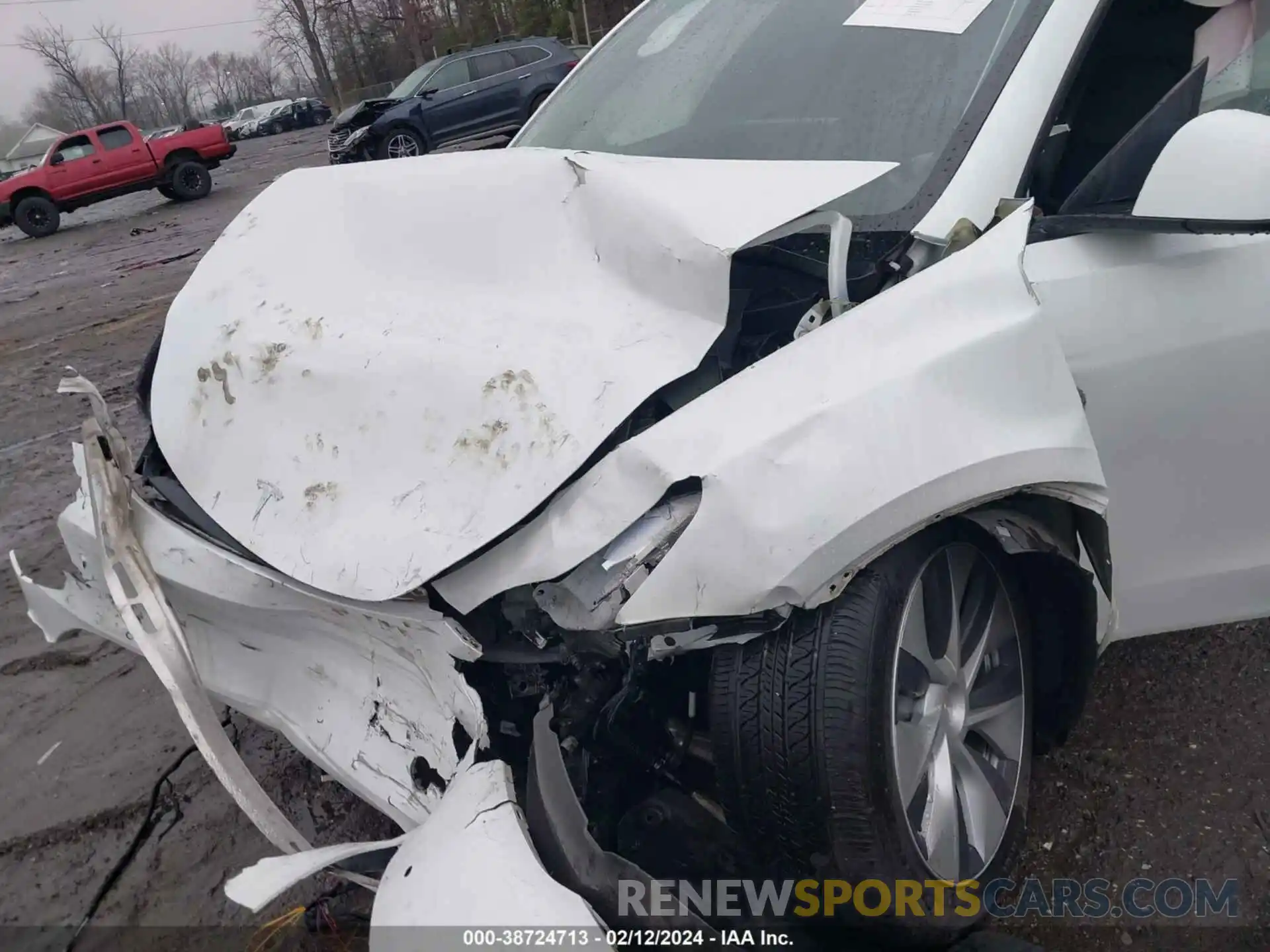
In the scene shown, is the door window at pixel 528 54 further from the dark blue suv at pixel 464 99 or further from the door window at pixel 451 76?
the door window at pixel 451 76

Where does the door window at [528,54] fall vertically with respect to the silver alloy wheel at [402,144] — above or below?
above

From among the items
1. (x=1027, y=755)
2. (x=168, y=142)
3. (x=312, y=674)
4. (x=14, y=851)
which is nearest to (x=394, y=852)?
(x=312, y=674)

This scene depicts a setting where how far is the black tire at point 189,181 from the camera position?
1801cm

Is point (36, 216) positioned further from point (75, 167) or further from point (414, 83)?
point (414, 83)

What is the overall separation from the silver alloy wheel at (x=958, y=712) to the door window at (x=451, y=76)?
1483cm

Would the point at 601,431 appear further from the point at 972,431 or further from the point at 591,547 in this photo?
the point at 972,431

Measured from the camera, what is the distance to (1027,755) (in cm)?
205

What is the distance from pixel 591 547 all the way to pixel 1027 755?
1.15 meters

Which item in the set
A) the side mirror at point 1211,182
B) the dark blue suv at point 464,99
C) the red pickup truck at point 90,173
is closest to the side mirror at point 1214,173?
the side mirror at point 1211,182

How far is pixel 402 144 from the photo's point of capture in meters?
14.6

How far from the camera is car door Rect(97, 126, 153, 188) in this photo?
56.9 ft

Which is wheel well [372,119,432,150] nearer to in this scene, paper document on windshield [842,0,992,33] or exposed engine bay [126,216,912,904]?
paper document on windshield [842,0,992,33]

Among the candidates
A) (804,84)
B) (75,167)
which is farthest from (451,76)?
(804,84)

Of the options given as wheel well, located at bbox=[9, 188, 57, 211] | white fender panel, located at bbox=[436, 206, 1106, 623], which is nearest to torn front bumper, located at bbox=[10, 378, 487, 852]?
white fender panel, located at bbox=[436, 206, 1106, 623]
